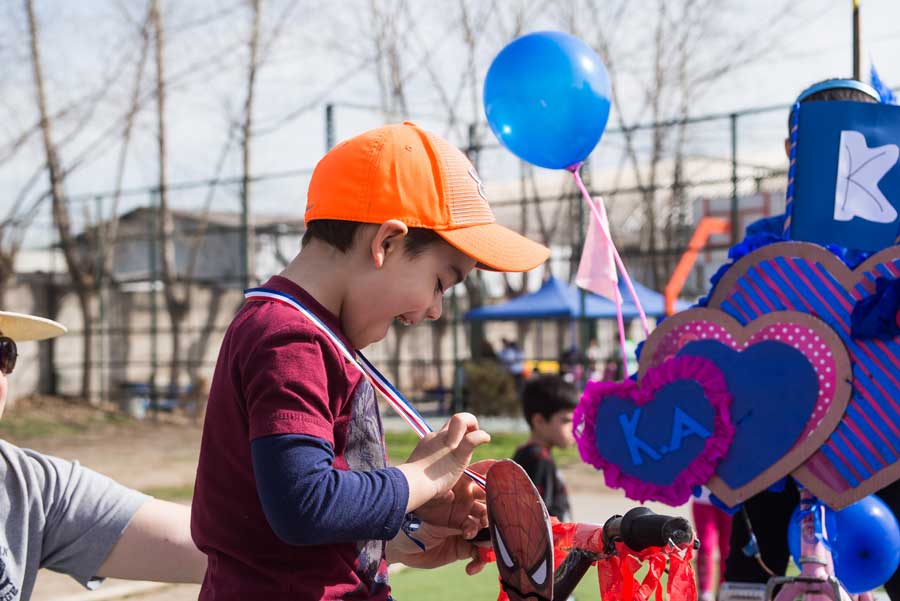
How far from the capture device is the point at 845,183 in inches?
104

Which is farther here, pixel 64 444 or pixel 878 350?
pixel 64 444

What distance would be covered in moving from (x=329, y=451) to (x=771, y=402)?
1.51 metres

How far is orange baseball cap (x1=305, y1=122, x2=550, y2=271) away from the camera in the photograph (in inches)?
60.7

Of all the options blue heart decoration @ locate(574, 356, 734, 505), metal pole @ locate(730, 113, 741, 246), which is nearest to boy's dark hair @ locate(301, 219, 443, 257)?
blue heart decoration @ locate(574, 356, 734, 505)

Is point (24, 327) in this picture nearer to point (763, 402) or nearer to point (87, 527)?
point (87, 527)

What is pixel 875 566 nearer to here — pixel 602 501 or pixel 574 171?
pixel 574 171

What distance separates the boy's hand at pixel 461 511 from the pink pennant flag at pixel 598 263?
4.43 ft

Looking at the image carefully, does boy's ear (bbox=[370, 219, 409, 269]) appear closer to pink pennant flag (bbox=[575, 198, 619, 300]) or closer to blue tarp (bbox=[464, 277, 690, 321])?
pink pennant flag (bbox=[575, 198, 619, 300])

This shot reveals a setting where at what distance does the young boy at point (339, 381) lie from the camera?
4.60 ft

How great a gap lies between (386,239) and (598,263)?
1.63 meters

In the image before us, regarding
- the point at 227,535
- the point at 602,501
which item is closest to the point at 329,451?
the point at 227,535

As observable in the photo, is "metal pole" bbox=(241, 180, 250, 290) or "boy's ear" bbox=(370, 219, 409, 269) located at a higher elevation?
"boy's ear" bbox=(370, 219, 409, 269)

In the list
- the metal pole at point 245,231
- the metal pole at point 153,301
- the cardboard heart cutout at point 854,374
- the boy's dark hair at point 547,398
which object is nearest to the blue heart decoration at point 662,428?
the cardboard heart cutout at point 854,374

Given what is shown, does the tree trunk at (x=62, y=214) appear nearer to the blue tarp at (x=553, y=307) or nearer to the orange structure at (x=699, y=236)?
the blue tarp at (x=553, y=307)
